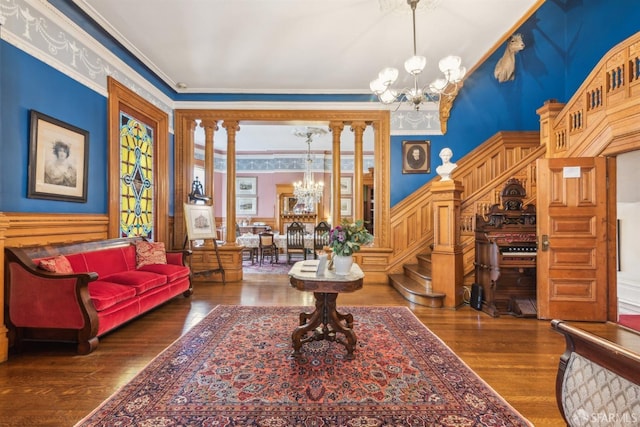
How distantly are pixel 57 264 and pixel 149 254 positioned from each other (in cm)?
144

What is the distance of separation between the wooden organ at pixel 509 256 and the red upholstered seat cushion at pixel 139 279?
4260 mm

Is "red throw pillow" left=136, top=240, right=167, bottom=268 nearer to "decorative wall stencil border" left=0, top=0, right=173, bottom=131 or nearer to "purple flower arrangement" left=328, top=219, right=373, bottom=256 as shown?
"decorative wall stencil border" left=0, top=0, right=173, bottom=131

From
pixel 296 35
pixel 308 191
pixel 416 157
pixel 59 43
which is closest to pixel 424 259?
pixel 416 157

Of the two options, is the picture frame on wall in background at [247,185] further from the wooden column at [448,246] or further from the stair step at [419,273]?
the wooden column at [448,246]

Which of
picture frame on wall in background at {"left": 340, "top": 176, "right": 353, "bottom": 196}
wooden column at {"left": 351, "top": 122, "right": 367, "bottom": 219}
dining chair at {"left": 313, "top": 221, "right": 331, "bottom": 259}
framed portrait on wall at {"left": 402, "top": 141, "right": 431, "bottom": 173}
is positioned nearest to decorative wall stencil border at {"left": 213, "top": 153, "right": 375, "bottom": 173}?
picture frame on wall in background at {"left": 340, "top": 176, "right": 353, "bottom": 196}

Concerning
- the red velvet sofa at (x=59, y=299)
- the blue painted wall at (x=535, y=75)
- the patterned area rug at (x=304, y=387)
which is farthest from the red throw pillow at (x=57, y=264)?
the blue painted wall at (x=535, y=75)

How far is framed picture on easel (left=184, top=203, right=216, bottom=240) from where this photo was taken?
5113 mm

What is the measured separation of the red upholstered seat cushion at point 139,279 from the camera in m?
3.30

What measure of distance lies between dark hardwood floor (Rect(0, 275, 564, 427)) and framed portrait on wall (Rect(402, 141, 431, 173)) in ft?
9.07

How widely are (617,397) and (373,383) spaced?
1.40m

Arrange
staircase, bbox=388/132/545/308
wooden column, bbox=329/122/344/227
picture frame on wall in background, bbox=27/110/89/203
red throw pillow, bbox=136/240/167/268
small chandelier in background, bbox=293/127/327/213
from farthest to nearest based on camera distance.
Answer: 1. small chandelier in background, bbox=293/127/327/213
2. wooden column, bbox=329/122/344/227
3. staircase, bbox=388/132/545/308
4. red throw pillow, bbox=136/240/167/268
5. picture frame on wall in background, bbox=27/110/89/203

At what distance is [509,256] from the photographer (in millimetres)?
3723

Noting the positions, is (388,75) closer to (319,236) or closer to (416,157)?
(416,157)

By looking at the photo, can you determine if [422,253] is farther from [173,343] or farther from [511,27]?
[173,343]
